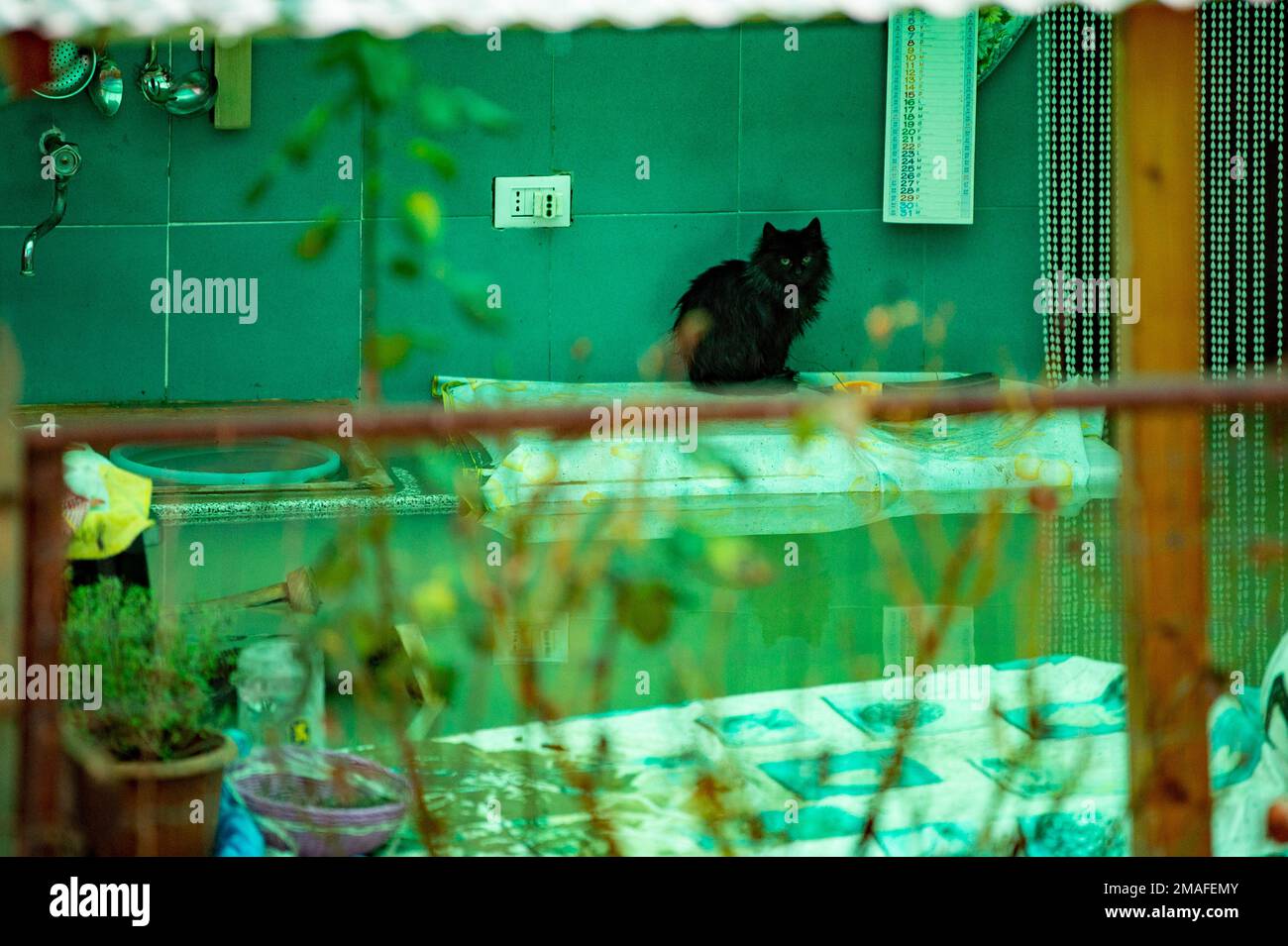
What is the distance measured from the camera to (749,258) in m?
4.82

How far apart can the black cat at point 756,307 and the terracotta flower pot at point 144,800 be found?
3086 mm

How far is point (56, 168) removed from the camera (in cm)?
464

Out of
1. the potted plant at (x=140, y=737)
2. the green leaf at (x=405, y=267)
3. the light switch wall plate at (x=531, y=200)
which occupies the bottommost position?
the potted plant at (x=140, y=737)

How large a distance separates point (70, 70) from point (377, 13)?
342cm

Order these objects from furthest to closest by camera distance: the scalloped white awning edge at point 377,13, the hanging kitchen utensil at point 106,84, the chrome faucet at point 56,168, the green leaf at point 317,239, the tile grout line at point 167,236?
1. the tile grout line at point 167,236
2. the hanging kitchen utensil at point 106,84
3. the chrome faucet at point 56,168
4. the scalloped white awning edge at point 377,13
5. the green leaf at point 317,239

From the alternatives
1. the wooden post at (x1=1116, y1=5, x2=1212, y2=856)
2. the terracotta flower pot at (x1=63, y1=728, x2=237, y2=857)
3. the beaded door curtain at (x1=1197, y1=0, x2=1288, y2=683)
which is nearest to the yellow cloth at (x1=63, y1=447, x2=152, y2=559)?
the terracotta flower pot at (x1=63, y1=728, x2=237, y2=857)

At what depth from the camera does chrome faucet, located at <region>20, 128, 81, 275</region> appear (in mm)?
4594

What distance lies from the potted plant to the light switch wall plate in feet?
10.7

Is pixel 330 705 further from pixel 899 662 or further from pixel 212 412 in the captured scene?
pixel 212 412

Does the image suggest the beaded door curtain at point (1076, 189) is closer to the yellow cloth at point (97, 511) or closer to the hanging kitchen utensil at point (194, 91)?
the hanging kitchen utensil at point (194, 91)

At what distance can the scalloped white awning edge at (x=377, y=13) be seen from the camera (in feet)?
5.50

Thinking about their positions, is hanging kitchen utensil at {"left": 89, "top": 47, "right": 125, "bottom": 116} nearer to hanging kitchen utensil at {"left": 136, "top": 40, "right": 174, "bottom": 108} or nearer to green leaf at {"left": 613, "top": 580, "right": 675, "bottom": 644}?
hanging kitchen utensil at {"left": 136, "top": 40, "right": 174, "bottom": 108}

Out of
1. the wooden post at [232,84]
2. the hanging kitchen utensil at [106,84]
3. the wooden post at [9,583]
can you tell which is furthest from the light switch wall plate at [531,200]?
the wooden post at [9,583]
